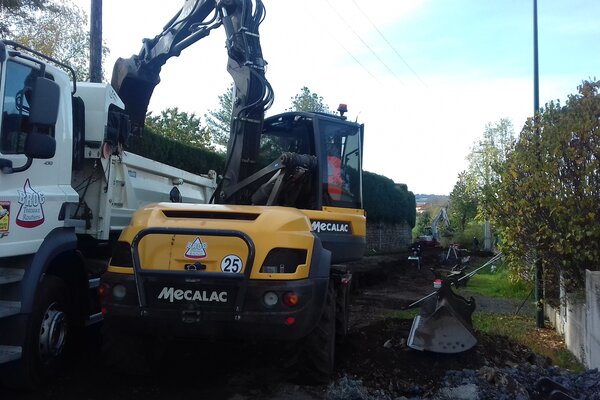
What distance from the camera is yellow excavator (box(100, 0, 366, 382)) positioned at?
16.5 ft

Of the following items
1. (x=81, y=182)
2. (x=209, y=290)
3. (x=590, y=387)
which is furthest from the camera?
(x=81, y=182)

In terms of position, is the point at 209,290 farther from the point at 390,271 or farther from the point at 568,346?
the point at 390,271

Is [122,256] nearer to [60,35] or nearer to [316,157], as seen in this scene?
[316,157]

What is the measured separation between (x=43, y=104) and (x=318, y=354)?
327 centimetres

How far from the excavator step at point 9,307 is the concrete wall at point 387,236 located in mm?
23340

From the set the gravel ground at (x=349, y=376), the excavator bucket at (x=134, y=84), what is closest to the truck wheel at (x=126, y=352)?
the gravel ground at (x=349, y=376)

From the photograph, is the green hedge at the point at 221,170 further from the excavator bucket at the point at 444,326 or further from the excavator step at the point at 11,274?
the excavator bucket at the point at 444,326

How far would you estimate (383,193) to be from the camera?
30.6 metres

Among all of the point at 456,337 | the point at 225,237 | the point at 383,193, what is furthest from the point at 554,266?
the point at 383,193

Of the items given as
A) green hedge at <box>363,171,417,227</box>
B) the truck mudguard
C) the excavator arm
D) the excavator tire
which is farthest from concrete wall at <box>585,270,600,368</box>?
green hedge at <box>363,171,417,227</box>

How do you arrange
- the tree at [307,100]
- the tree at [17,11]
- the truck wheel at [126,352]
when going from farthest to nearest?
1. the tree at [307,100]
2. the tree at [17,11]
3. the truck wheel at [126,352]

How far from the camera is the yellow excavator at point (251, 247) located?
5023 mm

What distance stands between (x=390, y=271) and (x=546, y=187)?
1180cm

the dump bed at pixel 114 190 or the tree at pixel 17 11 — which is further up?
the tree at pixel 17 11
